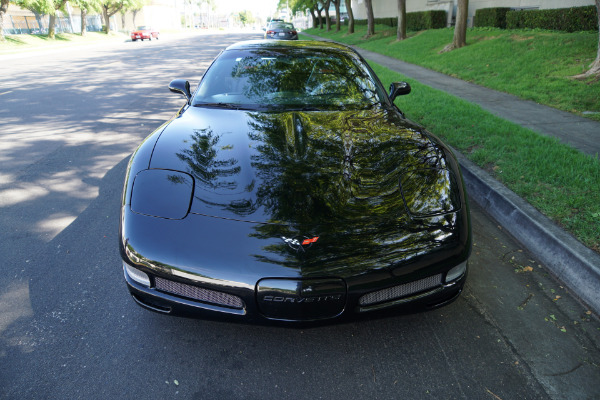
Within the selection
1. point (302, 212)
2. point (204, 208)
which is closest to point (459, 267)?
point (302, 212)

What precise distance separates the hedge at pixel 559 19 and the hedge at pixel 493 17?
4.54 ft

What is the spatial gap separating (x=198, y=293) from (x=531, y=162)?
12.0 feet

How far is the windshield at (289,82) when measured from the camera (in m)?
3.02

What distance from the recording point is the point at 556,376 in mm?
1840

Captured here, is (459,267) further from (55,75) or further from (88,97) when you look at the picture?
(55,75)

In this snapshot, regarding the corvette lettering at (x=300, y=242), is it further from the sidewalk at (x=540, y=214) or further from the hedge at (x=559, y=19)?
the hedge at (x=559, y=19)

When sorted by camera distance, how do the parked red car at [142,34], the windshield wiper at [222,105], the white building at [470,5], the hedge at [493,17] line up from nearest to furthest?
the windshield wiper at [222,105], the white building at [470,5], the hedge at [493,17], the parked red car at [142,34]

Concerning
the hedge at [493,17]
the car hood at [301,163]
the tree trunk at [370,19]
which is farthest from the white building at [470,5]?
the car hood at [301,163]

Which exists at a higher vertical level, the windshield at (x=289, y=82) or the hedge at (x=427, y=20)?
the hedge at (x=427, y=20)

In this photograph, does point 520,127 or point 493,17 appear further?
point 493,17

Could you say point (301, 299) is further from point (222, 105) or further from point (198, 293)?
point (222, 105)

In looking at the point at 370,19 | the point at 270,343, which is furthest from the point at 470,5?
the point at 270,343

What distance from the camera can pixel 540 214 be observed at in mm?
3016

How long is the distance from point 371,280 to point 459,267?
0.54 meters
